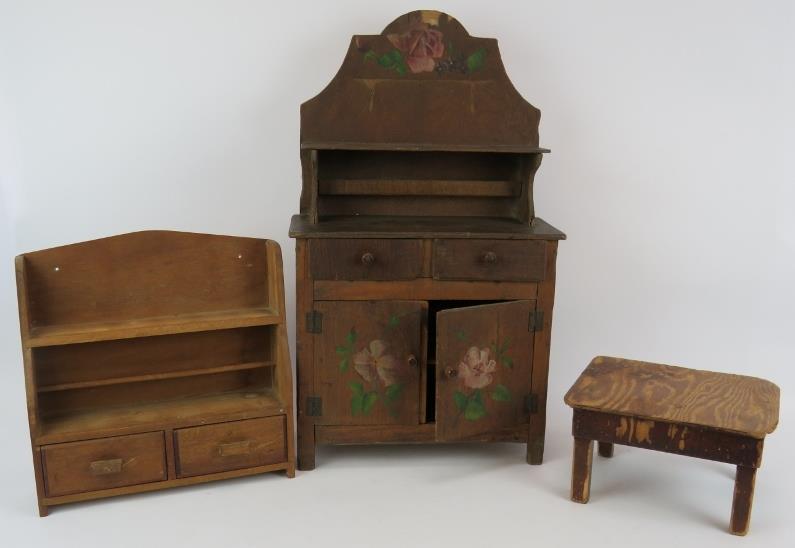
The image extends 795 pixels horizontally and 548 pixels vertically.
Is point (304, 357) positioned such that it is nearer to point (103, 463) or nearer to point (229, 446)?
point (229, 446)

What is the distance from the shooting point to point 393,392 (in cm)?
314

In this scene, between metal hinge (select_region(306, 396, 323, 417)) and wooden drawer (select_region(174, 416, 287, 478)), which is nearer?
wooden drawer (select_region(174, 416, 287, 478))

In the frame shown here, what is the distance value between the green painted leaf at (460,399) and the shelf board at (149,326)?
74 centimetres

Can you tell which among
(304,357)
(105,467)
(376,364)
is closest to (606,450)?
(376,364)

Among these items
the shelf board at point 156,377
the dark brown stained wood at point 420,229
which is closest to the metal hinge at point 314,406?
the shelf board at point 156,377

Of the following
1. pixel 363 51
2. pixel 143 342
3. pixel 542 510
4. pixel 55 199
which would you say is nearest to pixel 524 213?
pixel 363 51

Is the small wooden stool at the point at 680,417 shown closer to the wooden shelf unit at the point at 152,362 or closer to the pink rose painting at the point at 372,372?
the pink rose painting at the point at 372,372

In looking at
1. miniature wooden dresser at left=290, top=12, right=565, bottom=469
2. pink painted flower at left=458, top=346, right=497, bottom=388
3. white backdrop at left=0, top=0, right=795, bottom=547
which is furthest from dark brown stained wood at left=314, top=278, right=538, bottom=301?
white backdrop at left=0, top=0, right=795, bottom=547

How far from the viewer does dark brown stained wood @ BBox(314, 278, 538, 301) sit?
3047 millimetres

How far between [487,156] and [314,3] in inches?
40.4

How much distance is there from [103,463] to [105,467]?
2 centimetres

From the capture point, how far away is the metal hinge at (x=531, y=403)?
3.20m

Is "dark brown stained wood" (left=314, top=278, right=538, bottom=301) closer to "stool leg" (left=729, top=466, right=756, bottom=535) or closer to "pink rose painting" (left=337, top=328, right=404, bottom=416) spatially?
"pink rose painting" (left=337, top=328, right=404, bottom=416)

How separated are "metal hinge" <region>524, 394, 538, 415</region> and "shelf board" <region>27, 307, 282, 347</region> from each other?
40.8 inches
